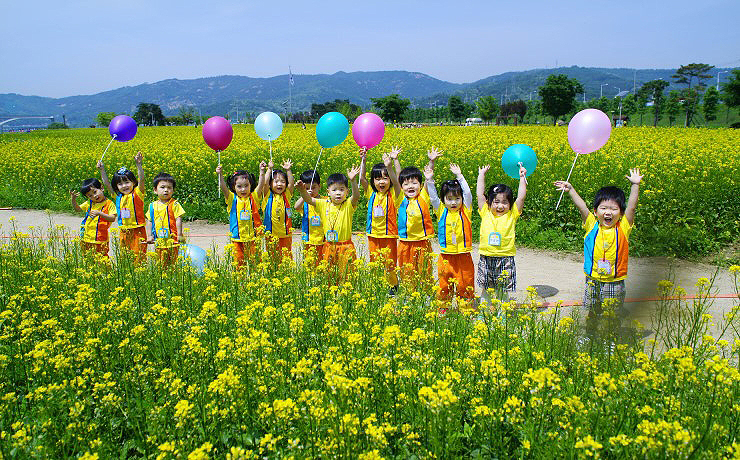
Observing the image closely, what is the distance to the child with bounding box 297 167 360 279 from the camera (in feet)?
20.1

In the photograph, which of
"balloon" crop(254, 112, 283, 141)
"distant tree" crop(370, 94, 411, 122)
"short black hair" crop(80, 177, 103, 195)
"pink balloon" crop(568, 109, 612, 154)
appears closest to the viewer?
"pink balloon" crop(568, 109, 612, 154)

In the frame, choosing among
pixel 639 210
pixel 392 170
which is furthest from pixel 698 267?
pixel 392 170

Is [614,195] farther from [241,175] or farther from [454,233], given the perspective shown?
[241,175]

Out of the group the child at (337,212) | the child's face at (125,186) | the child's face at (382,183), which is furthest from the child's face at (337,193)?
the child's face at (125,186)

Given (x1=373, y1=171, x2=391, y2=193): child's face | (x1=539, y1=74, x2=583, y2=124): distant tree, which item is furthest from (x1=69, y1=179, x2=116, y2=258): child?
(x1=539, y1=74, x2=583, y2=124): distant tree

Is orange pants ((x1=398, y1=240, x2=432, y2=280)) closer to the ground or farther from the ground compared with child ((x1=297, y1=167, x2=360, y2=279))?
closer to the ground

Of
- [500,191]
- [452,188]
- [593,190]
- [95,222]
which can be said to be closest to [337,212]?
[452,188]

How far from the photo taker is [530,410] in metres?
2.81

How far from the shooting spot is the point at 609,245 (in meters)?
4.84

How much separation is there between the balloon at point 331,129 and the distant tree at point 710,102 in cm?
6813

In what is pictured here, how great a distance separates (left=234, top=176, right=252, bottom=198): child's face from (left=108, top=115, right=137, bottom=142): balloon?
107 inches

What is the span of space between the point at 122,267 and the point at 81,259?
91 cm

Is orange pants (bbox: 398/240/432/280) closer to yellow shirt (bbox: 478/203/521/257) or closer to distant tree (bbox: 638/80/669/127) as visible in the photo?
yellow shirt (bbox: 478/203/521/257)

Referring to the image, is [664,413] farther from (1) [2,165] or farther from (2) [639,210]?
(1) [2,165]
